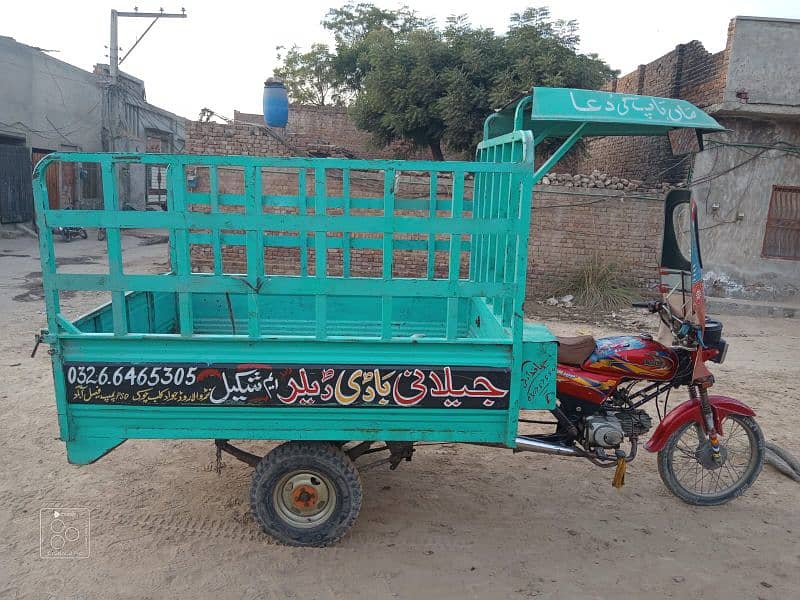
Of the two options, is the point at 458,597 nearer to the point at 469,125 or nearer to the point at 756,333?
the point at 756,333

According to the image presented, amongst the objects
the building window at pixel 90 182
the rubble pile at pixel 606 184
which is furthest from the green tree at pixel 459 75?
the building window at pixel 90 182

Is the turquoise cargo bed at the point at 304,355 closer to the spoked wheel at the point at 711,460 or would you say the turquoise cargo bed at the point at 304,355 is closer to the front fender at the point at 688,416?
the front fender at the point at 688,416

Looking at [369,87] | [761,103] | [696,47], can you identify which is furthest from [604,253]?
[369,87]

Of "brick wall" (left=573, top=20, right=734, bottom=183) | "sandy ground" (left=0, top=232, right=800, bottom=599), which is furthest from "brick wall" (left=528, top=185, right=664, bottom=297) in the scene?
"sandy ground" (left=0, top=232, right=800, bottom=599)

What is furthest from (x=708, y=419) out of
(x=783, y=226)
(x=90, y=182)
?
(x=90, y=182)

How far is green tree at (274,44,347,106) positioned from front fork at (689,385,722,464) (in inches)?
767

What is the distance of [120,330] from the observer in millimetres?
2656

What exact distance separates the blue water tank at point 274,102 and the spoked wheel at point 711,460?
8692 millimetres

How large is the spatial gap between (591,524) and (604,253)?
22.7ft

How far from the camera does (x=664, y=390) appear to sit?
3.40 m

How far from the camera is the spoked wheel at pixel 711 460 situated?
347cm

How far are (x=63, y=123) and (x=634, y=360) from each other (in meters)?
18.9

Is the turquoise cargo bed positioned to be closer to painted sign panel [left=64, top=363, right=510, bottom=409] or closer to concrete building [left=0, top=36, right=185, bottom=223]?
painted sign panel [left=64, top=363, right=510, bottom=409]

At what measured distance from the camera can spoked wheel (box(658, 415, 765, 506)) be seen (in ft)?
11.4
